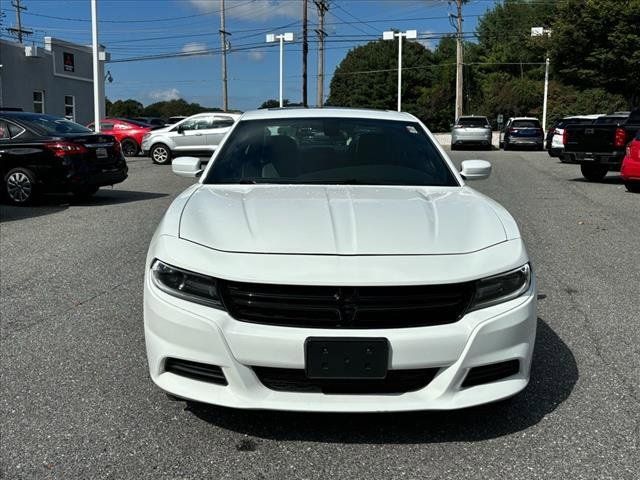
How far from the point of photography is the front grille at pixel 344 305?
2770 mm

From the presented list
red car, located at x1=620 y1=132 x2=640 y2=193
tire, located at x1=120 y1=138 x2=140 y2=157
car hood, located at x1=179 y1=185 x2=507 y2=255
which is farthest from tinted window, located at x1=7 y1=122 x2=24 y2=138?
tire, located at x1=120 y1=138 x2=140 y2=157

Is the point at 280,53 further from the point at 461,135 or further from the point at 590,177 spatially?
the point at 590,177

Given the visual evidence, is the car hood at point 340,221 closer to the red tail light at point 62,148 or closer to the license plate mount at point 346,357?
the license plate mount at point 346,357

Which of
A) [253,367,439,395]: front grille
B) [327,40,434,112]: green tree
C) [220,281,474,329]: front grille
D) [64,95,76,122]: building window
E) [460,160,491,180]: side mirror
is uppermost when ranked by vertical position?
[327,40,434,112]: green tree

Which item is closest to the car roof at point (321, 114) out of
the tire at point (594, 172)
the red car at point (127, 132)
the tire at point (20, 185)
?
the tire at point (20, 185)

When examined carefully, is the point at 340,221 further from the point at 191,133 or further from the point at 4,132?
the point at 191,133

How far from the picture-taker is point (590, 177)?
52.5 feet

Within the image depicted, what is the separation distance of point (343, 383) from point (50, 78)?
109 ft

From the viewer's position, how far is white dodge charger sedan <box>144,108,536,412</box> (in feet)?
8.99

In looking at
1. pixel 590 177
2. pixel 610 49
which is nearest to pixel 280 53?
pixel 610 49

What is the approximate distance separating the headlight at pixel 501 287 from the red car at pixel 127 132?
23.5 metres

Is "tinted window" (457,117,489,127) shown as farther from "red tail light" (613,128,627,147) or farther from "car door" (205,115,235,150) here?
"red tail light" (613,128,627,147)

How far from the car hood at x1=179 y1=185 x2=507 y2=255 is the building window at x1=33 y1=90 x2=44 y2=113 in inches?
1198

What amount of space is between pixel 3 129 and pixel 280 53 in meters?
40.7
